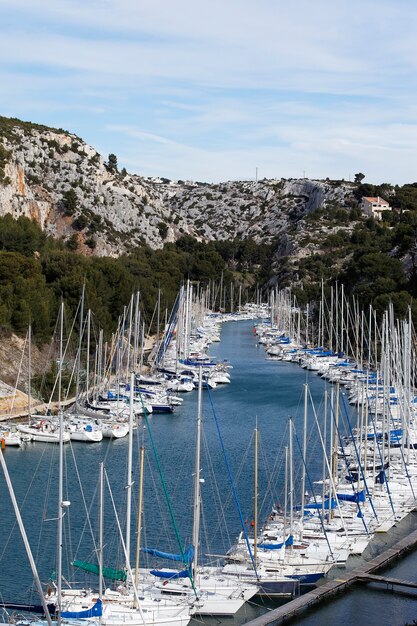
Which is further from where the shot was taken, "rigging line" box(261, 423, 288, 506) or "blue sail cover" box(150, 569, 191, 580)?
"rigging line" box(261, 423, 288, 506)

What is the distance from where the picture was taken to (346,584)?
3003 cm

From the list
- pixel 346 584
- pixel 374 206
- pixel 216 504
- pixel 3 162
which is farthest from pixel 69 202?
pixel 346 584

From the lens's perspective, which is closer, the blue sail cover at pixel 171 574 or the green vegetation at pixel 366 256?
the blue sail cover at pixel 171 574

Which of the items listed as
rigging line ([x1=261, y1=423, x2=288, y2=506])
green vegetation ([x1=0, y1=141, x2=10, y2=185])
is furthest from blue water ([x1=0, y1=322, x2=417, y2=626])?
green vegetation ([x1=0, y1=141, x2=10, y2=185])

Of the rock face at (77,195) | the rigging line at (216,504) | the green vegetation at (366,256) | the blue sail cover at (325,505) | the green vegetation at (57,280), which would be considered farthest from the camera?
the rock face at (77,195)

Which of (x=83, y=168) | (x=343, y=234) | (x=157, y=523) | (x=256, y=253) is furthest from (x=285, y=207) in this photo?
(x=157, y=523)

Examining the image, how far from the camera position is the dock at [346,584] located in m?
27.4

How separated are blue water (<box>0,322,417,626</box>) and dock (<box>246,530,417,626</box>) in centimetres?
34

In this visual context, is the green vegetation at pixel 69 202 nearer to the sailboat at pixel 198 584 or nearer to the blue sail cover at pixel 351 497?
the blue sail cover at pixel 351 497

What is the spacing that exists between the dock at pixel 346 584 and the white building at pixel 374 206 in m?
109

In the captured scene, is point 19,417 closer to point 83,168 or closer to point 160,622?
point 160,622

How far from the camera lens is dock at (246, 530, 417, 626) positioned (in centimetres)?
2741

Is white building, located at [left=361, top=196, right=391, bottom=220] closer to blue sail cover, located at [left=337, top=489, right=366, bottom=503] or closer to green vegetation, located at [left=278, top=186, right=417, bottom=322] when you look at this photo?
green vegetation, located at [left=278, top=186, right=417, bottom=322]

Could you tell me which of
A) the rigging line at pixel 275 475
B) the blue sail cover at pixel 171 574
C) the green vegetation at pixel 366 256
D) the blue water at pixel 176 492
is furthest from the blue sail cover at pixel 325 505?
the green vegetation at pixel 366 256
